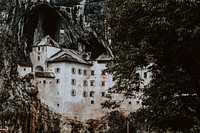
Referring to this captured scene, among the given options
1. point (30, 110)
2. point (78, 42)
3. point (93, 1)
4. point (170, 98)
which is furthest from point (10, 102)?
point (170, 98)

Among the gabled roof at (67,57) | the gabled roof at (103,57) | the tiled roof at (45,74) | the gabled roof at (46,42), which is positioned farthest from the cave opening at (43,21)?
the gabled roof at (103,57)

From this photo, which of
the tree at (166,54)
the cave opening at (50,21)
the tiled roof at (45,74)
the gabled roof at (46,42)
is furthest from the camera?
the cave opening at (50,21)

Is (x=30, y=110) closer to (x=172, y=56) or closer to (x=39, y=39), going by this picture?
(x=39, y=39)

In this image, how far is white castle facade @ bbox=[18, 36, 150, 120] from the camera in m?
66.8

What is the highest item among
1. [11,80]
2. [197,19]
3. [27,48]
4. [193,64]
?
[27,48]

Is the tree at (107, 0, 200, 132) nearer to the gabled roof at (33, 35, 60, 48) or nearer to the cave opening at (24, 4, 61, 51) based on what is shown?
the gabled roof at (33, 35, 60, 48)

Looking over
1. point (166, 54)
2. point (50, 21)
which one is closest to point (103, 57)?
point (50, 21)

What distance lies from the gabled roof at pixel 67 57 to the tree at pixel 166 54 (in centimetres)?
4592

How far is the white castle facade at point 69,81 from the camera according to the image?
66.8m

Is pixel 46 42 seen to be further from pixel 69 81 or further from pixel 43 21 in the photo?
pixel 69 81

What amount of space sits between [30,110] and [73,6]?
58.8 feet

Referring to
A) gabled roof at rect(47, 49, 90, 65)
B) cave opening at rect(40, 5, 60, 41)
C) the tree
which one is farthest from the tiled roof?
the tree

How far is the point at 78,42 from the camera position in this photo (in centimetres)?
7194

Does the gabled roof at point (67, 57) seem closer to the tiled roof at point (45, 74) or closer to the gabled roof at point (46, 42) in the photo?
the gabled roof at point (46, 42)
